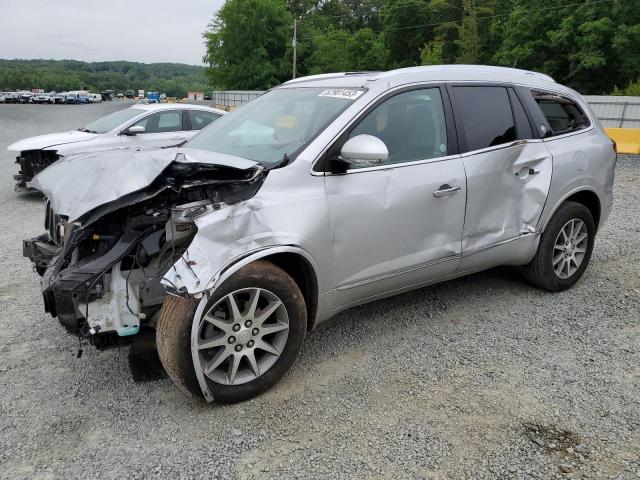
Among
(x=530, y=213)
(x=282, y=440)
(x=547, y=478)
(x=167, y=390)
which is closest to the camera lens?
(x=547, y=478)

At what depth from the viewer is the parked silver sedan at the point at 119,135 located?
833 cm

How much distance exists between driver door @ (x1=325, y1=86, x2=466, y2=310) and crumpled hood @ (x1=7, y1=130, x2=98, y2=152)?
674 cm

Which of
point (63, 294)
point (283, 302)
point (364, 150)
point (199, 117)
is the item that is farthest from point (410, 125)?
point (199, 117)

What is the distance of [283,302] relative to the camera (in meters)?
2.96

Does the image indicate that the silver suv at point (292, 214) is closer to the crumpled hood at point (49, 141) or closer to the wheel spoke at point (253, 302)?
the wheel spoke at point (253, 302)

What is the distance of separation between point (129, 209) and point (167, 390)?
111cm

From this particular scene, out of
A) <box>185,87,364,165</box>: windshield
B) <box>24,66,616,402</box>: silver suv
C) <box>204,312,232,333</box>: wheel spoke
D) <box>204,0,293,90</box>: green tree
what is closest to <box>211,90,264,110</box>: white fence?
<box>204,0,293,90</box>: green tree

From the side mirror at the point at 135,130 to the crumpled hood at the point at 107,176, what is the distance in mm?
5652

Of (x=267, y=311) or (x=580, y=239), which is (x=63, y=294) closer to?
(x=267, y=311)

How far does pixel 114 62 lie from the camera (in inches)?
6196

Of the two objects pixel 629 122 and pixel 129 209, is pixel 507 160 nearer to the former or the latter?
pixel 129 209

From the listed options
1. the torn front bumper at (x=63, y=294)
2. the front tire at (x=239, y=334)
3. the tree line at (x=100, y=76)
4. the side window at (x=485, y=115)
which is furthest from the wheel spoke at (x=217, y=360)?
the tree line at (x=100, y=76)

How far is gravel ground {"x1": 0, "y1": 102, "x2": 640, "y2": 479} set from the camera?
2.51 metres

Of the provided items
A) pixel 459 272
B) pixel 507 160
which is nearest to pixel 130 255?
pixel 459 272
